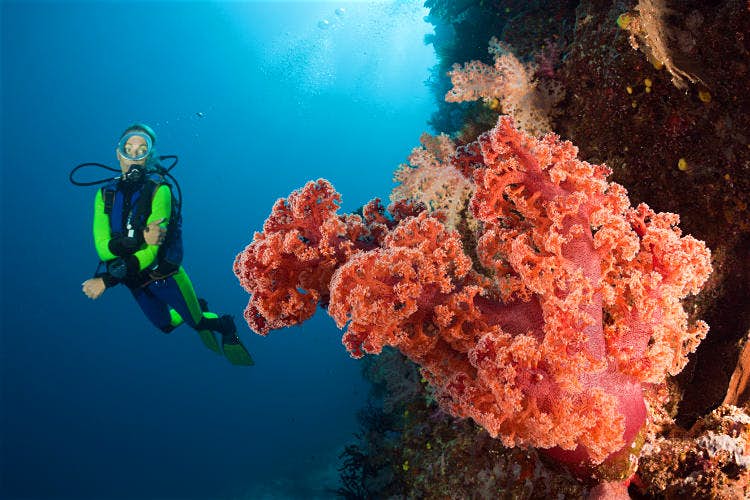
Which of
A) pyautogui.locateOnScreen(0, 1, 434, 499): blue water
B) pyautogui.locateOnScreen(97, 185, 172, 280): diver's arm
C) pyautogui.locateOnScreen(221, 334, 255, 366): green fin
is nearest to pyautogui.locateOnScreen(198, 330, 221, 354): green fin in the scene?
pyautogui.locateOnScreen(221, 334, 255, 366): green fin

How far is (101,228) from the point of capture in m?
6.62

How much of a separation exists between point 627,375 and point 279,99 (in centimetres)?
11919

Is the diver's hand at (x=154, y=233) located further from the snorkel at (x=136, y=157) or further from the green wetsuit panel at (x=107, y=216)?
the snorkel at (x=136, y=157)

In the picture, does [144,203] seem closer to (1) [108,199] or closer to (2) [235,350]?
(1) [108,199]

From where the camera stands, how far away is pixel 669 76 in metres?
2.67

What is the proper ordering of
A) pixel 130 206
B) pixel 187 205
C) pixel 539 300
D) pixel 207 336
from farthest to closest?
1. pixel 187 205
2. pixel 207 336
3. pixel 130 206
4. pixel 539 300

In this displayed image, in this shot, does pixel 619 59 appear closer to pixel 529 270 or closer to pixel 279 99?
pixel 529 270

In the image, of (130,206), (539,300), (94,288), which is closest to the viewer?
(539,300)

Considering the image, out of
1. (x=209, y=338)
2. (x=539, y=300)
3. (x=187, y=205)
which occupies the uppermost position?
(x=187, y=205)

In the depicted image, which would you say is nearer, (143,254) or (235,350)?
(143,254)

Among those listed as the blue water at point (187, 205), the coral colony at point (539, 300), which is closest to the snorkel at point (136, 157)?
the coral colony at point (539, 300)

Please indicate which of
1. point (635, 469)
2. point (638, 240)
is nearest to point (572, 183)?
point (638, 240)

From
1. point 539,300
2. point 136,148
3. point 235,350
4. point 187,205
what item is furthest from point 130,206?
point 187,205

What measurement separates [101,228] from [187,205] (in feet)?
326
